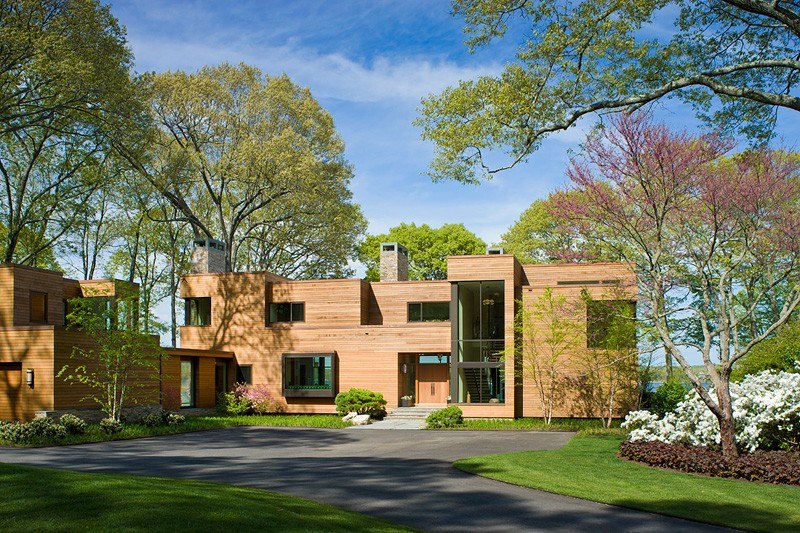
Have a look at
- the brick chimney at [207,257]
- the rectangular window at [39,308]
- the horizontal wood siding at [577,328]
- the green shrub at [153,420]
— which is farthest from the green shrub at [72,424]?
the horizontal wood siding at [577,328]

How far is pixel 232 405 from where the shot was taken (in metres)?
31.5

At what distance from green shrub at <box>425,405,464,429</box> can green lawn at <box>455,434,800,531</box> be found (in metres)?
9.62

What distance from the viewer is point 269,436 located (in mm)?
22781

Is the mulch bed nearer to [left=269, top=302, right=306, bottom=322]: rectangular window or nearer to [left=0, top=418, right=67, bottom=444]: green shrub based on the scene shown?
[left=0, top=418, right=67, bottom=444]: green shrub

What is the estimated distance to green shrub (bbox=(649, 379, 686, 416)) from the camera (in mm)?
25281

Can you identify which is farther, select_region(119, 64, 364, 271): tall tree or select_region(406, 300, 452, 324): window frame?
select_region(119, 64, 364, 271): tall tree

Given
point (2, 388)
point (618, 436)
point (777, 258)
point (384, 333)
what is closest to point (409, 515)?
point (777, 258)

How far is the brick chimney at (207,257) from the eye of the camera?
34656mm

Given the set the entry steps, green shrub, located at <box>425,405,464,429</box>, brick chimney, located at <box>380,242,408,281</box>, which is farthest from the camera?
brick chimney, located at <box>380,242,408,281</box>

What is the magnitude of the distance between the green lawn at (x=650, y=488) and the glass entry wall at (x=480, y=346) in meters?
12.7

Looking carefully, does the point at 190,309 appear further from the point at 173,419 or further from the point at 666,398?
the point at 666,398

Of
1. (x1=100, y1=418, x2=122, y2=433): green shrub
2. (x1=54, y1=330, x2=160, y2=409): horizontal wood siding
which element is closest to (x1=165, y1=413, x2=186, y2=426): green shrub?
(x1=54, y1=330, x2=160, y2=409): horizontal wood siding

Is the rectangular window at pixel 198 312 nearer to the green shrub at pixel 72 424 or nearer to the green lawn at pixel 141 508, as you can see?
the green shrub at pixel 72 424

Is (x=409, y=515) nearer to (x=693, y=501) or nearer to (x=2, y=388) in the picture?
(x=693, y=501)
